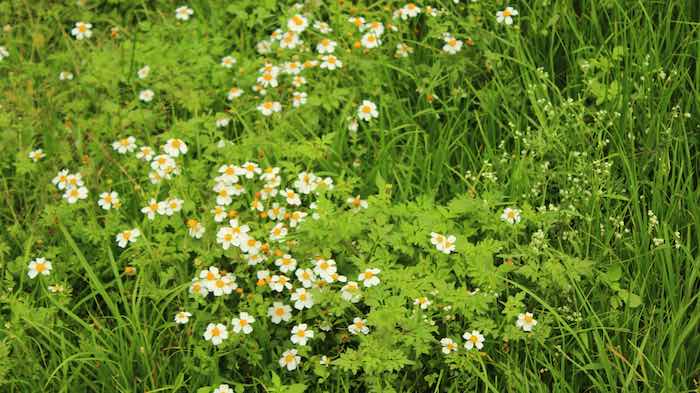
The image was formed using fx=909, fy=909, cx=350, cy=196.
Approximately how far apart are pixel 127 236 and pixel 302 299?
0.76 meters

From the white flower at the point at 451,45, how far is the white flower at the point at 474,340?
1453mm

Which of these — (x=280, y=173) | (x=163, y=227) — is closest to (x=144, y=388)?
(x=163, y=227)

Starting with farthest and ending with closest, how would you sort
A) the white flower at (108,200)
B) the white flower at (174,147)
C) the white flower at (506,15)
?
the white flower at (506,15) → the white flower at (174,147) → the white flower at (108,200)

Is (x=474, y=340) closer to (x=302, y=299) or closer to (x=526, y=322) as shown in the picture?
(x=526, y=322)

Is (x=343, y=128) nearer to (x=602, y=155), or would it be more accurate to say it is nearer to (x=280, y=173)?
(x=280, y=173)

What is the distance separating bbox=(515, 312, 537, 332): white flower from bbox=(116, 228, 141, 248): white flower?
138 cm

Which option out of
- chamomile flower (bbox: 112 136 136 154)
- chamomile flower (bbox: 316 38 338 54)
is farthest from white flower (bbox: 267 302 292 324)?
chamomile flower (bbox: 316 38 338 54)

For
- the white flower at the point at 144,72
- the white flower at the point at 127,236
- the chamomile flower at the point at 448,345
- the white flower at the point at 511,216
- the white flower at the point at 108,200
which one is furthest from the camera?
the white flower at the point at 144,72

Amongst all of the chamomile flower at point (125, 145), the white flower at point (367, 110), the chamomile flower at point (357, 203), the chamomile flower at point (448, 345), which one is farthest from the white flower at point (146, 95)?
the chamomile flower at point (448, 345)

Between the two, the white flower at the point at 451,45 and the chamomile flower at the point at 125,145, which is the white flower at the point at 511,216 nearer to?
the white flower at the point at 451,45

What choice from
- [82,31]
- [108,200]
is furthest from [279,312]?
[82,31]

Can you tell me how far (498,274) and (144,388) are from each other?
3.92ft

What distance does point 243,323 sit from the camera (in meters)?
2.94

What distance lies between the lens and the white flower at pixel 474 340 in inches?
111
